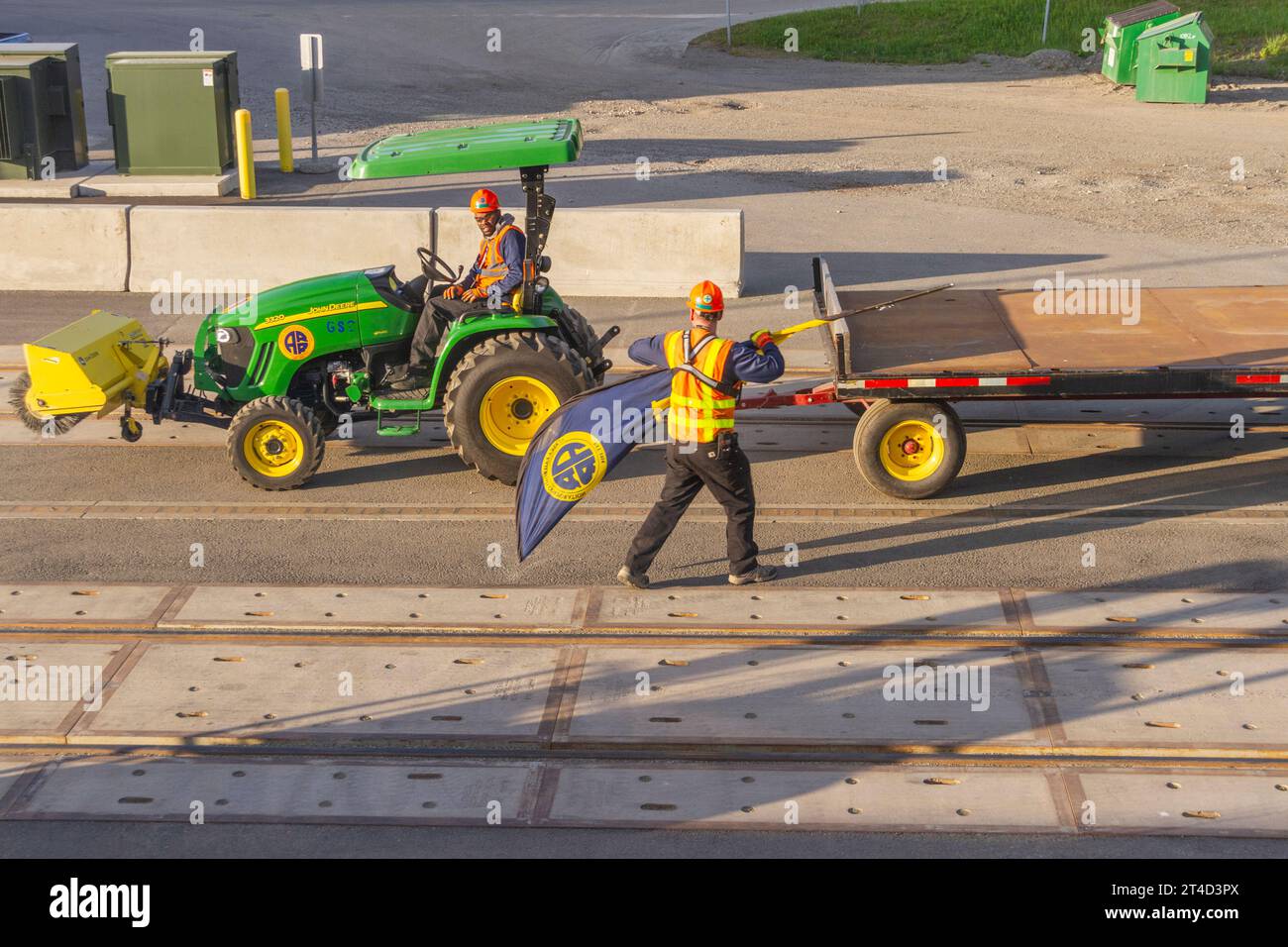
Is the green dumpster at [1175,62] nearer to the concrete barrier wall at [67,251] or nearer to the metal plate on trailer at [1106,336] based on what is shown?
the metal plate on trailer at [1106,336]

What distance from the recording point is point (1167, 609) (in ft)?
27.8

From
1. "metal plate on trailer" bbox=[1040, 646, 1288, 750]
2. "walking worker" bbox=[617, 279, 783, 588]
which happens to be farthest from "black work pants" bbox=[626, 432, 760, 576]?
"metal plate on trailer" bbox=[1040, 646, 1288, 750]

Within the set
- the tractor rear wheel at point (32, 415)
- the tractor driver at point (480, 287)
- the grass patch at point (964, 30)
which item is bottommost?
the tractor rear wheel at point (32, 415)

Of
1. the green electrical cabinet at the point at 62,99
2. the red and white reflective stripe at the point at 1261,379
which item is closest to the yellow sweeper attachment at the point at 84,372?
the red and white reflective stripe at the point at 1261,379

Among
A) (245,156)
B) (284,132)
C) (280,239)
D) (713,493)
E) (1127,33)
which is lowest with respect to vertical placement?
(713,493)

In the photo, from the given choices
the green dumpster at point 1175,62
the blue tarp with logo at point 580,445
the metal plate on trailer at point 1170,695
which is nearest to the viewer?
the metal plate on trailer at point 1170,695

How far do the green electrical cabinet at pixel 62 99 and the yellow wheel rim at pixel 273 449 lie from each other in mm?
11206

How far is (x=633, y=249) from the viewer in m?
15.0

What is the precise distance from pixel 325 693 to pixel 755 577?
268cm

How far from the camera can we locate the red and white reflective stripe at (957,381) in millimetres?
9633

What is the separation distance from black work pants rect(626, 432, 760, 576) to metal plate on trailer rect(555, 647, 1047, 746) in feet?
2.77

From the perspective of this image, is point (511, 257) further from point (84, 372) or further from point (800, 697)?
point (800, 697)

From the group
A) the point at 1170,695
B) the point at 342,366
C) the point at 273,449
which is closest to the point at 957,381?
the point at 1170,695

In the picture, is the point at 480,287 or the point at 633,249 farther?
the point at 633,249
